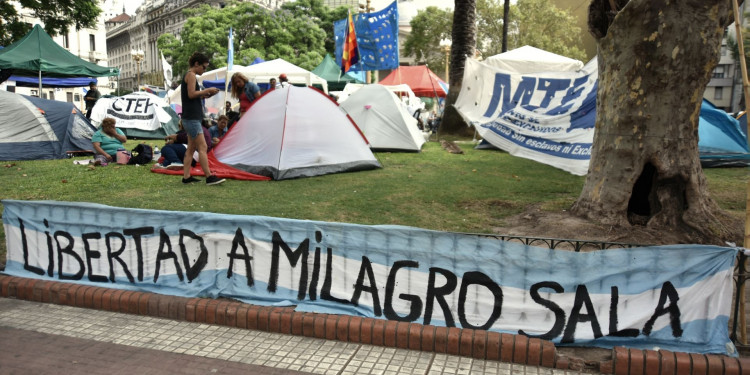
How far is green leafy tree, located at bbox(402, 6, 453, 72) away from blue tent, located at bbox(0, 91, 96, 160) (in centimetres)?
4500

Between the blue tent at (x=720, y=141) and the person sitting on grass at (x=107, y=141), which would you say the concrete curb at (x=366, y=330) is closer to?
the person sitting on grass at (x=107, y=141)

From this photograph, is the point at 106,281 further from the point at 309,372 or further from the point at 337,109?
the point at 337,109

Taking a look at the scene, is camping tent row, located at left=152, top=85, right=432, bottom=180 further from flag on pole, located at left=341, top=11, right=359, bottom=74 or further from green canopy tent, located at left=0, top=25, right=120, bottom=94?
green canopy tent, located at left=0, top=25, right=120, bottom=94

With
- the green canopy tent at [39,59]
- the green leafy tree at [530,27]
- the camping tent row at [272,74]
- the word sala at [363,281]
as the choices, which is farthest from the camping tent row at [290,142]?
the green leafy tree at [530,27]

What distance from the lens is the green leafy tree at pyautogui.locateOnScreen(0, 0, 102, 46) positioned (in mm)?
18853

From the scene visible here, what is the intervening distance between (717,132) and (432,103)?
914 inches

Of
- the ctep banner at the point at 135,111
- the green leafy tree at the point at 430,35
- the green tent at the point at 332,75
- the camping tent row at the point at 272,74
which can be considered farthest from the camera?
the green leafy tree at the point at 430,35

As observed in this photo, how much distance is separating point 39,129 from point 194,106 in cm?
628

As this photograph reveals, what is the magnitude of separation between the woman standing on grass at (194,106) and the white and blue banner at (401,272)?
3.76m

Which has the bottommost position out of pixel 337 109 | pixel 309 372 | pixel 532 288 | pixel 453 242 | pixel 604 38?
pixel 309 372

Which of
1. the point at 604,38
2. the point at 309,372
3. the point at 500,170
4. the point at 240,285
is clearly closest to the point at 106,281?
the point at 240,285

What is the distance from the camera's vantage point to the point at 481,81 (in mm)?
16500

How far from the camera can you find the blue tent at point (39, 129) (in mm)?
12211

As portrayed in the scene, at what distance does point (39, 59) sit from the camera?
595 inches
